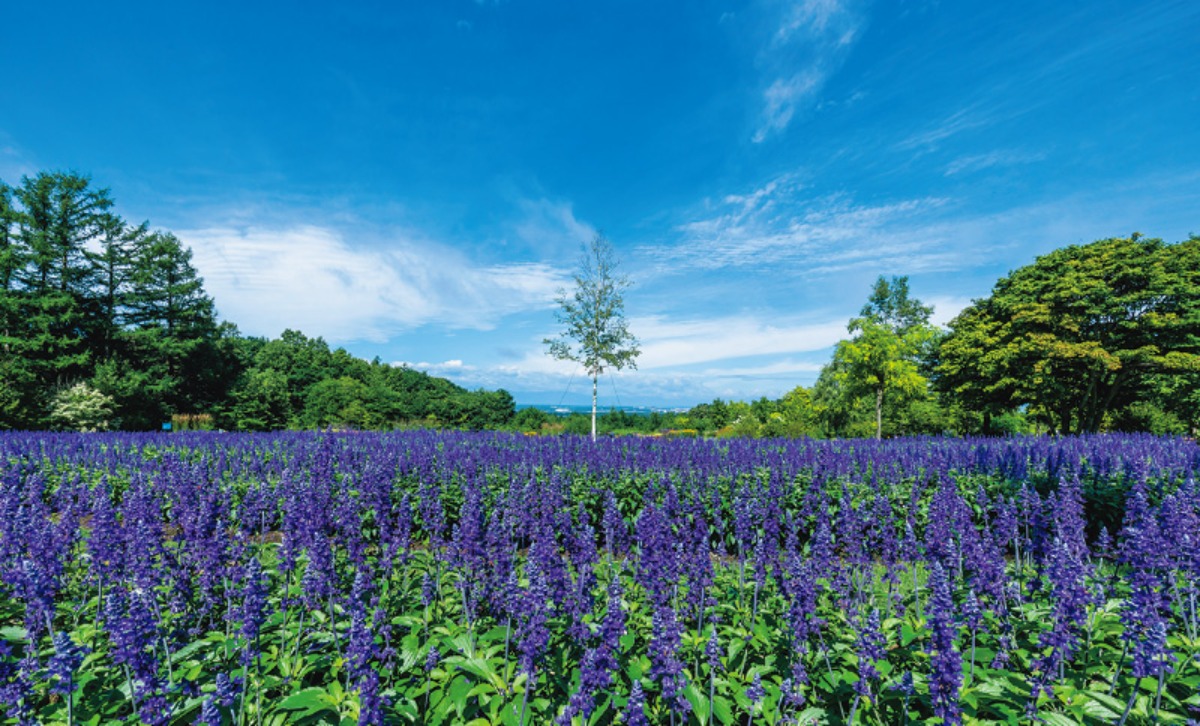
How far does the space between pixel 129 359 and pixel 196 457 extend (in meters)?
30.8

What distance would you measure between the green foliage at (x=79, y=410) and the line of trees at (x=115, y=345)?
0.20ft

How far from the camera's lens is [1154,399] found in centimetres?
2786

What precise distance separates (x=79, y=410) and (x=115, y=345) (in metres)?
11.1

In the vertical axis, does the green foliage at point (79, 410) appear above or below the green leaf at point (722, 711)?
above

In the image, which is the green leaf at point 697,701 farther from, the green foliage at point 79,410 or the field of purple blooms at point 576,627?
the green foliage at point 79,410

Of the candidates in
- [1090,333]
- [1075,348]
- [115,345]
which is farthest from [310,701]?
[115,345]

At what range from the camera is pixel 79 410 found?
25812mm

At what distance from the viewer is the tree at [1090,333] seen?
24.9 m

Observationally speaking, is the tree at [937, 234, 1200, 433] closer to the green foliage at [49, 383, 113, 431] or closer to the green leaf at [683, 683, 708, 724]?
the green leaf at [683, 683, 708, 724]

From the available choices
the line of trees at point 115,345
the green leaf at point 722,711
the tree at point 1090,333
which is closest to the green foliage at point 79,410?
the line of trees at point 115,345

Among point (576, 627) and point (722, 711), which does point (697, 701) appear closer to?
point (722, 711)

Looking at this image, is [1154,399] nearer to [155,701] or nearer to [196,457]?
[155,701]

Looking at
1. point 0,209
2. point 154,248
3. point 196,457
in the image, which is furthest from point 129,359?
point 196,457

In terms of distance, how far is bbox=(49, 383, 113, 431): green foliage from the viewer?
25.5m
